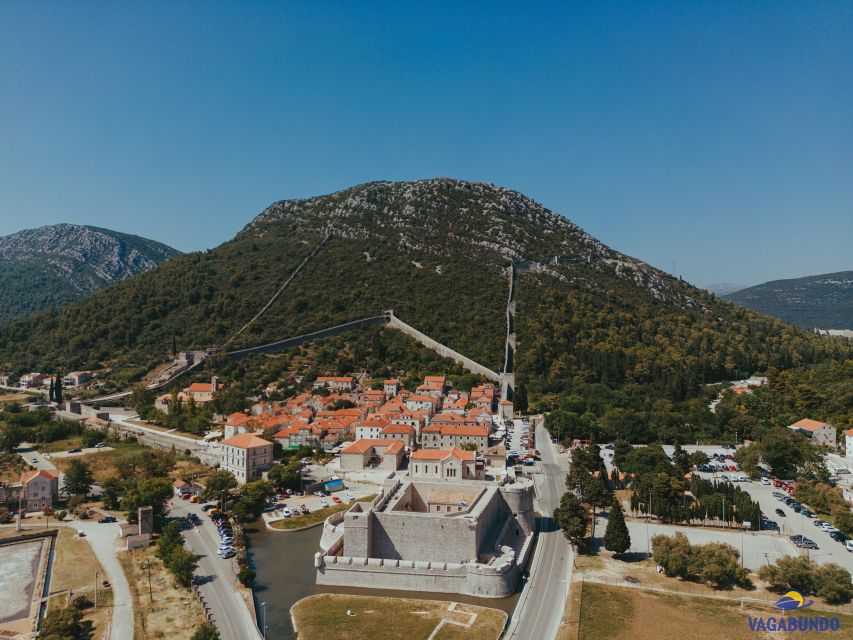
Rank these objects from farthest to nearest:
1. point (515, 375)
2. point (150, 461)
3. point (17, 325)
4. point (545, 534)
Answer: point (17, 325) < point (515, 375) < point (150, 461) < point (545, 534)

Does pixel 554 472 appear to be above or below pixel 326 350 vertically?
below

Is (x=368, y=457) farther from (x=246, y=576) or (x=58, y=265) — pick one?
(x=58, y=265)

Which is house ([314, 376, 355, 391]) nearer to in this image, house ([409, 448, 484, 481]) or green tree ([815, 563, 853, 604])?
house ([409, 448, 484, 481])

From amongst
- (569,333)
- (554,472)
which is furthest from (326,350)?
(554,472)

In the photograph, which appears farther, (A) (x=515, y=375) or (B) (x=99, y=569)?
(A) (x=515, y=375)

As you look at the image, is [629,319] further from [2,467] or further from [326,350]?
[2,467]

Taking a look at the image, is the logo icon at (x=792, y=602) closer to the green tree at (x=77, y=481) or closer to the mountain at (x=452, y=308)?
the mountain at (x=452, y=308)

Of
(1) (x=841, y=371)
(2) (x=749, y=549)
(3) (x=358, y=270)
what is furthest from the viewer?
(3) (x=358, y=270)
